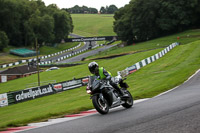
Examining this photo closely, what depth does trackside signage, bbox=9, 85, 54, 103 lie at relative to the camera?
30609 mm

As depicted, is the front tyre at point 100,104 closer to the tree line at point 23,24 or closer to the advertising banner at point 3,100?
the advertising banner at point 3,100

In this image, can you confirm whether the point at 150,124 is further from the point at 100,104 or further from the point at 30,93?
the point at 30,93

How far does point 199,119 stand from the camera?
25.7 ft

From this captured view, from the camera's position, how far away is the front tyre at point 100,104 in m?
10.6

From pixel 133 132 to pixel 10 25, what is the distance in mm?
109903

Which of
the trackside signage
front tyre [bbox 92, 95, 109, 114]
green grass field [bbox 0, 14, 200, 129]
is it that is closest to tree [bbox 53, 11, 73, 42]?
green grass field [bbox 0, 14, 200, 129]

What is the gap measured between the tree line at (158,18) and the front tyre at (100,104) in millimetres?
80508

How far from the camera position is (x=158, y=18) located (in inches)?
3570

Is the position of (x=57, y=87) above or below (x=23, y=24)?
below

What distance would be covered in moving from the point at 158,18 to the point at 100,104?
83133 millimetres

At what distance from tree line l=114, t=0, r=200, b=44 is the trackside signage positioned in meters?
60.5

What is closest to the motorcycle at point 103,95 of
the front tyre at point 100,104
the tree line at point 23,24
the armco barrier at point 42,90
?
the front tyre at point 100,104

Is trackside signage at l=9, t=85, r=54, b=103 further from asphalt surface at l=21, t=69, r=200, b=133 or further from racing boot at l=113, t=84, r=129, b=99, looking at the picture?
asphalt surface at l=21, t=69, r=200, b=133

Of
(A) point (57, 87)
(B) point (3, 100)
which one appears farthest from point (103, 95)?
(A) point (57, 87)
